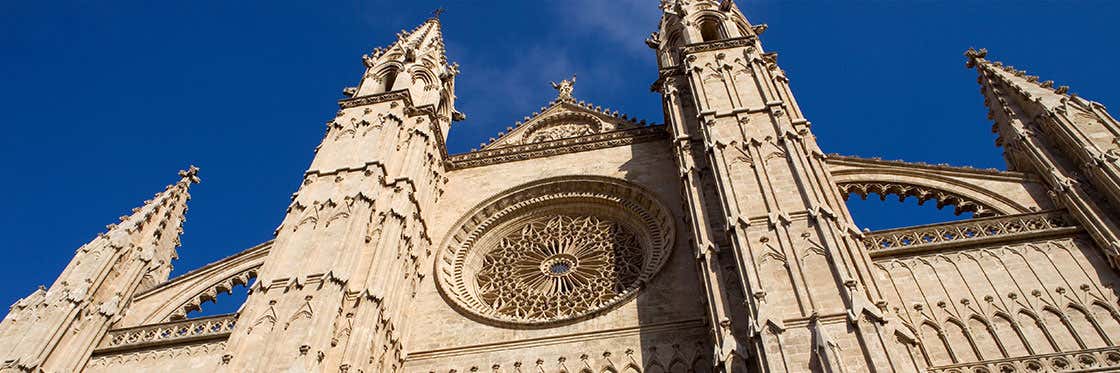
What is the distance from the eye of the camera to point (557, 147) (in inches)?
708

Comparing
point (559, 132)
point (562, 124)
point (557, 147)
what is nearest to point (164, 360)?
point (557, 147)

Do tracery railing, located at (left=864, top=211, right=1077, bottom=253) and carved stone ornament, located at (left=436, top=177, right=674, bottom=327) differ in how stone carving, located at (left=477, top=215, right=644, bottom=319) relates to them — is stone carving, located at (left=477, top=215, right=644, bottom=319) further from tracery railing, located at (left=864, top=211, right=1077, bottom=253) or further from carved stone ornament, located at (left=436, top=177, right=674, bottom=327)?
tracery railing, located at (left=864, top=211, right=1077, bottom=253)

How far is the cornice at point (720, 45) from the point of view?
1739 cm

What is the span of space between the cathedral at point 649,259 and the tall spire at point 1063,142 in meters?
0.05

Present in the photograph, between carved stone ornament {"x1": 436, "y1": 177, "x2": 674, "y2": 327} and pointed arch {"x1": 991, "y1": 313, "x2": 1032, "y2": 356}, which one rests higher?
carved stone ornament {"x1": 436, "y1": 177, "x2": 674, "y2": 327}

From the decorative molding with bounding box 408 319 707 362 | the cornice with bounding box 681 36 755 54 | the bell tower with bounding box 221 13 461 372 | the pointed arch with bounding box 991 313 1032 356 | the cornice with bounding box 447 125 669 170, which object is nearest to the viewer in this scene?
the pointed arch with bounding box 991 313 1032 356

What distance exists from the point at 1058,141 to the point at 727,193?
6051mm

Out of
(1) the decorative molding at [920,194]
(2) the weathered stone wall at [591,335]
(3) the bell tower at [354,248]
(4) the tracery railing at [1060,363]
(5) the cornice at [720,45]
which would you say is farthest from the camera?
(5) the cornice at [720,45]

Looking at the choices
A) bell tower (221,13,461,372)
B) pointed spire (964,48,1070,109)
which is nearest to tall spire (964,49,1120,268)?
pointed spire (964,48,1070,109)

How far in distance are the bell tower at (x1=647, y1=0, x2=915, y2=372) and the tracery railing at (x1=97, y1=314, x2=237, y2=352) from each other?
816 cm

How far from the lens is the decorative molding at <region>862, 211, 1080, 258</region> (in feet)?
40.3

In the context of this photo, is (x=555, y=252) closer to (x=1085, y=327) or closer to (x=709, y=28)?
(x=709, y=28)

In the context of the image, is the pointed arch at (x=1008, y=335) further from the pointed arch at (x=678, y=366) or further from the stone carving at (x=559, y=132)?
the stone carving at (x=559, y=132)

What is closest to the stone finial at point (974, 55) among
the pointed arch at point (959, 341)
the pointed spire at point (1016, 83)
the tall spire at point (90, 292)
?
the pointed spire at point (1016, 83)
